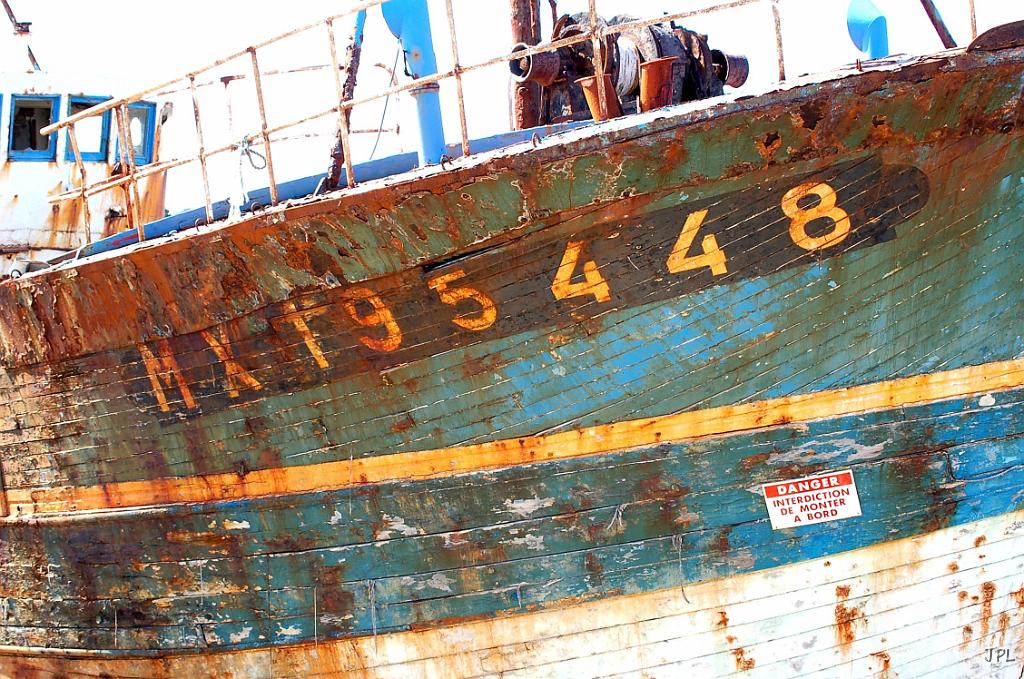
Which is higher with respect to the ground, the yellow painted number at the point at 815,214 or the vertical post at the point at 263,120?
the vertical post at the point at 263,120

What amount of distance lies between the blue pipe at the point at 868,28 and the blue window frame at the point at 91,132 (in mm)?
6322

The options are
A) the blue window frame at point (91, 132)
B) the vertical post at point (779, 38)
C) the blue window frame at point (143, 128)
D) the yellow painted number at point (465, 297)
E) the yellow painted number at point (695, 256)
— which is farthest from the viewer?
the blue window frame at point (143, 128)

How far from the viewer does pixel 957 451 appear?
4738 millimetres

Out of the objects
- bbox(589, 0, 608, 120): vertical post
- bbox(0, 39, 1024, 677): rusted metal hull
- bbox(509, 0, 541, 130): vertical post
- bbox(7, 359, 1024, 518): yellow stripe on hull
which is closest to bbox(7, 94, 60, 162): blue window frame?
bbox(509, 0, 541, 130): vertical post

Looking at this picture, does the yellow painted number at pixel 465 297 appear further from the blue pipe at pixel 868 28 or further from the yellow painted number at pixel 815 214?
the blue pipe at pixel 868 28

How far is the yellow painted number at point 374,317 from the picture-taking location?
4852mm

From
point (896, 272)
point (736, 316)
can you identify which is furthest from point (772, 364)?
point (896, 272)

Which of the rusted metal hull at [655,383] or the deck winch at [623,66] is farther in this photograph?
the deck winch at [623,66]

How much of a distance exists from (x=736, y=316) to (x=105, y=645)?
157 inches

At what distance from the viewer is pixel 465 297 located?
472 centimetres

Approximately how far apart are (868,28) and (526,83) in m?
2.14

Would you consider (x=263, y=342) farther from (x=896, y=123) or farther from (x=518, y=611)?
(x=896, y=123)

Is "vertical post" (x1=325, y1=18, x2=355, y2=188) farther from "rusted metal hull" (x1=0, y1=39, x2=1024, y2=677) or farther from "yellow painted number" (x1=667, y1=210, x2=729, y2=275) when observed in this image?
"yellow painted number" (x1=667, y1=210, x2=729, y2=275)

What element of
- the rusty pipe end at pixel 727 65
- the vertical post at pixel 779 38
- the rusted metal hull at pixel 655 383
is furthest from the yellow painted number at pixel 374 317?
the rusty pipe end at pixel 727 65
